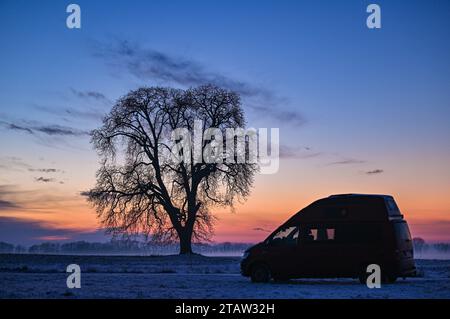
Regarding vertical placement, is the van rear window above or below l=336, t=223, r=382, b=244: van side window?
above

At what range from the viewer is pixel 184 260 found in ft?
128

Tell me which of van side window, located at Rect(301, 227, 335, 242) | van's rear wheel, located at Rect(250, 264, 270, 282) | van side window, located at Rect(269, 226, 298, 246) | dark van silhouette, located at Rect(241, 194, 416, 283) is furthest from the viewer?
van's rear wheel, located at Rect(250, 264, 270, 282)

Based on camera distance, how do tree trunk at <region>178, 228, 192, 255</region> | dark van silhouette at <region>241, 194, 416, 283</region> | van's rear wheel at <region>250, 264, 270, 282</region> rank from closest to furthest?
1. dark van silhouette at <region>241, 194, 416, 283</region>
2. van's rear wheel at <region>250, 264, 270, 282</region>
3. tree trunk at <region>178, 228, 192, 255</region>

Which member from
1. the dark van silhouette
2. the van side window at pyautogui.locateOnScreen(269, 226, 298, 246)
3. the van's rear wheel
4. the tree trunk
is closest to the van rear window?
the dark van silhouette

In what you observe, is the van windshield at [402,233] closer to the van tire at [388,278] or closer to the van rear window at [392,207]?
the van rear window at [392,207]

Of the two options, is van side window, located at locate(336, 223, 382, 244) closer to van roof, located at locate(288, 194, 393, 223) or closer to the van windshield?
van roof, located at locate(288, 194, 393, 223)

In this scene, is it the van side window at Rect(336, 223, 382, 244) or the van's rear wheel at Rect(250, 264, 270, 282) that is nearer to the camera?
the van side window at Rect(336, 223, 382, 244)

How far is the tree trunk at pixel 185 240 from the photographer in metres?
44.3

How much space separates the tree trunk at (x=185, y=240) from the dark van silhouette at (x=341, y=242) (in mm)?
22801

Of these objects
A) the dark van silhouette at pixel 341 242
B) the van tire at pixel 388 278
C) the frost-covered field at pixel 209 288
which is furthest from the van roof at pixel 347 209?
the frost-covered field at pixel 209 288

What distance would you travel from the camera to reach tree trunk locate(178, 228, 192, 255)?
1743 inches
